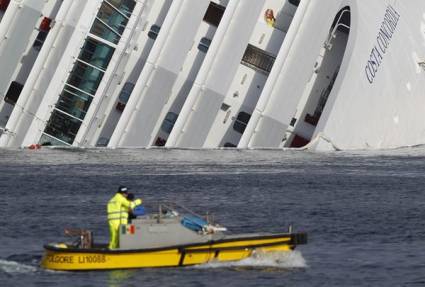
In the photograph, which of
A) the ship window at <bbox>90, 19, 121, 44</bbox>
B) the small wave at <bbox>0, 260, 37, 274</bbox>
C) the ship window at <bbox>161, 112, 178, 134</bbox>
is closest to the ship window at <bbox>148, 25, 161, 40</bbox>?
the ship window at <bbox>90, 19, 121, 44</bbox>

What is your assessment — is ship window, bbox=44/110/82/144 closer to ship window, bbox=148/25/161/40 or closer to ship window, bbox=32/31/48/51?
ship window, bbox=32/31/48/51

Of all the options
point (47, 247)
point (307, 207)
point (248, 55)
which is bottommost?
point (47, 247)

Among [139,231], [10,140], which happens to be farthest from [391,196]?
[139,231]

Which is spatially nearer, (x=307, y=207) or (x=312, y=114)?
(x=307, y=207)

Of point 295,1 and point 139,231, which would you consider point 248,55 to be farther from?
point 139,231

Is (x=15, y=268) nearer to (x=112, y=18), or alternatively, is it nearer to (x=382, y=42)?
(x=112, y=18)

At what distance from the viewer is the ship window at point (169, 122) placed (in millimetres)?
47688

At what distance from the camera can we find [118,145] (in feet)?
151

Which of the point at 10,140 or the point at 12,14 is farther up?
the point at 12,14

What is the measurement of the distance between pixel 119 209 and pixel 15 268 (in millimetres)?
2763

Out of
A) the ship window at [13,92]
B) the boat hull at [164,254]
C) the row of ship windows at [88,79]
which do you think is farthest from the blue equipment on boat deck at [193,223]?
the ship window at [13,92]

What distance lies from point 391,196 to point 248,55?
9756 millimetres

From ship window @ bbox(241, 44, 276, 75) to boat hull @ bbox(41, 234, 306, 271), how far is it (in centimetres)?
2119

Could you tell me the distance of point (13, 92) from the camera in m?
47.8
